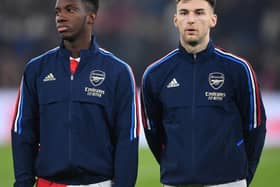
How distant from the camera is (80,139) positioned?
232 inches

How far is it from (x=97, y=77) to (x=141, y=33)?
12.4 m

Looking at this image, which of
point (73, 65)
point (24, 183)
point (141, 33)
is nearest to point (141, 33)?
point (141, 33)

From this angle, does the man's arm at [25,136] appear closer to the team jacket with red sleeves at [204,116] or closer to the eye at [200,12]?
the team jacket with red sleeves at [204,116]

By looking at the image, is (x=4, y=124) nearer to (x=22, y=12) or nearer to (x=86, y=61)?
(x=22, y=12)

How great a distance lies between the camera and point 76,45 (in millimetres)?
6074

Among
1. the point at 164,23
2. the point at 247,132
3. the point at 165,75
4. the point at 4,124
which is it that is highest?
the point at 165,75

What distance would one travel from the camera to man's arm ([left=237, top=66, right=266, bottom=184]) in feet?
20.7

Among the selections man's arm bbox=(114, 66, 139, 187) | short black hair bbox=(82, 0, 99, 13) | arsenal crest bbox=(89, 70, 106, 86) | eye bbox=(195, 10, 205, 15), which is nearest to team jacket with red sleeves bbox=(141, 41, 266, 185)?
eye bbox=(195, 10, 205, 15)

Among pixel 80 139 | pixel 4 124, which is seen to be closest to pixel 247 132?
pixel 80 139

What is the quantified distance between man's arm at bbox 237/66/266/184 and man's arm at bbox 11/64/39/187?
4.74 feet

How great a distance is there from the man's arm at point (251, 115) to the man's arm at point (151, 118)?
61 cm

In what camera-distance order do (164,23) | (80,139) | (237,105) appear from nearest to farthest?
(80,139) < (237,105) < (164,23)

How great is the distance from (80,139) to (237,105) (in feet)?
3.87

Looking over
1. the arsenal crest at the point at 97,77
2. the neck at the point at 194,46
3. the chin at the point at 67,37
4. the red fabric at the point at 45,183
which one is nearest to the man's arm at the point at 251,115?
the neck at the point at 194,46
